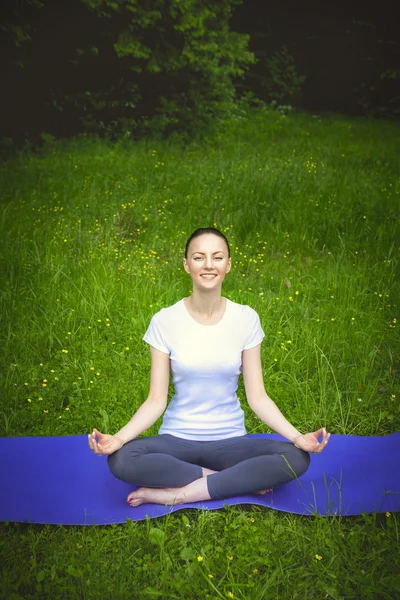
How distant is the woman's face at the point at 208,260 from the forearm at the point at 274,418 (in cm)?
57

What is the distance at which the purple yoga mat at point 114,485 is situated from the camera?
2.60 m

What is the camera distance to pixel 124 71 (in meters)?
9.88

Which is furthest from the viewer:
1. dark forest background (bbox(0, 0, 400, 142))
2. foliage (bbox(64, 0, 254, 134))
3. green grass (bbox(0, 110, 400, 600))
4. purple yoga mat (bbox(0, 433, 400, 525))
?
foliage (bbox(64, 0, 254, 134))

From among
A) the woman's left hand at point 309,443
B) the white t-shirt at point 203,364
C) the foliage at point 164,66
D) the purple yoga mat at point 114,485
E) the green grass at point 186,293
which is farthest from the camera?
the foliage at point 164,66

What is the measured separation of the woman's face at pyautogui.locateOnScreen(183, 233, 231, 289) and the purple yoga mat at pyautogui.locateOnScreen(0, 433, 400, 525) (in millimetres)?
952

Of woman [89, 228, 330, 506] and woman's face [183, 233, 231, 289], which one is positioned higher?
woman's face [183, 233, 231, 289]

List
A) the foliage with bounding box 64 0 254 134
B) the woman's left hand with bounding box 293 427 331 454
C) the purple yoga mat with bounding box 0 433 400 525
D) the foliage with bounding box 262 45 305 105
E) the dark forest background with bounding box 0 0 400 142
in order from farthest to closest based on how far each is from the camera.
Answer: the foliage with bounding box 262 45 305 105 → the foliage with bounding box 64 0 254 134 → the dark forest background with bounding box 0 0 400 142 → the purple yoga mat with bounding box 0 433 400 525 → the woman's left hand with bounding box 293 427 331 454

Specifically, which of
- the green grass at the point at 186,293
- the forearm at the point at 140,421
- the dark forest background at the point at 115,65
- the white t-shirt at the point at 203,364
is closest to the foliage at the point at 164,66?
the dark forest background at the point at 115,65

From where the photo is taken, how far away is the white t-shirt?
9.02 ft

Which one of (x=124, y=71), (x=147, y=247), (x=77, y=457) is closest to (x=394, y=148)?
(x=124, y=71)

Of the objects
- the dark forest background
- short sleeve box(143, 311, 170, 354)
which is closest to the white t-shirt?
short sleeve box(143, 311, 170, 354)

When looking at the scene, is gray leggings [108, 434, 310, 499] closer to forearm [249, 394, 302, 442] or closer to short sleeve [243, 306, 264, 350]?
forearm [249, 394, 302, 442]

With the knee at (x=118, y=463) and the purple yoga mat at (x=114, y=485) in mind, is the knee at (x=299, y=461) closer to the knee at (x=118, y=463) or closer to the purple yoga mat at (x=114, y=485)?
the purple yoga mat at (x=114, y=485)

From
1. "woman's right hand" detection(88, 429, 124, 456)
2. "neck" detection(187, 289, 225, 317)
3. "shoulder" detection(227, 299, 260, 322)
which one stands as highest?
"neck" detection(187, 289, 225, 317)
